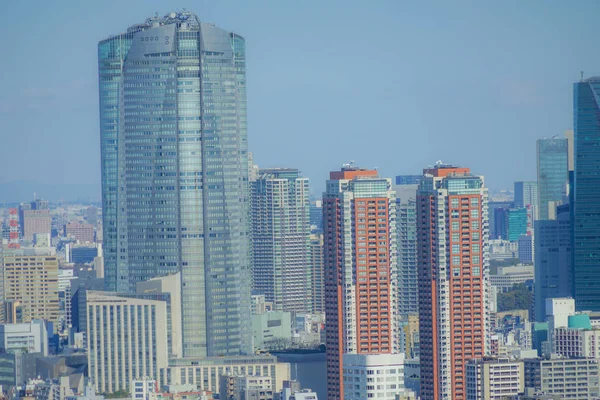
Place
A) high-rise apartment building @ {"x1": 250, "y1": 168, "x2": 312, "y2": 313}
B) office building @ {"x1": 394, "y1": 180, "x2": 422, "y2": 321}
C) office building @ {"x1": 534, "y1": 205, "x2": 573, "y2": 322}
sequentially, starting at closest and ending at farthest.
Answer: office building @ {"x1": 394, "y1": 180, "x2": 422, "y2": 321} → office building @ {"x1": 534, "y1": 205, "x2": 573, "y2": 322} → high-rise apartment building @ {"x1": 250, "y1": 168, "x2": 312, "y2": 313}

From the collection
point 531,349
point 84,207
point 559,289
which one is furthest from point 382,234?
point 84,207

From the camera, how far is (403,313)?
8906cm

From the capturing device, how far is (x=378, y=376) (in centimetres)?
6475

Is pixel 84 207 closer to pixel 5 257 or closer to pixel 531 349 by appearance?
pixel 5 257

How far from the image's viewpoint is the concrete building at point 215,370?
257 ft

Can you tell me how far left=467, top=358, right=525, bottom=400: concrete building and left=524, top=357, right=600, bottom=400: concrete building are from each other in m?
0.61

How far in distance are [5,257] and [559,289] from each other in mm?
25650

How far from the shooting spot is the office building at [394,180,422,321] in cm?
A: 8956

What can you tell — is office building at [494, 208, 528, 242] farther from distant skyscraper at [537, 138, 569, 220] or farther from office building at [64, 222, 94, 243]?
distant skyscraper at [537, 138, 569, 220]

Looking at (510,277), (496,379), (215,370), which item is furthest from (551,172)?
(496,379)

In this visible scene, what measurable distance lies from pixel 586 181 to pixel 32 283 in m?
25.9

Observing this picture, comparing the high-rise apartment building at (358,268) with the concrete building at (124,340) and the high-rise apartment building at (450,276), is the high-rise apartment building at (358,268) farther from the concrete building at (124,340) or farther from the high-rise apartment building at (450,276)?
the concrete building at (124,340)

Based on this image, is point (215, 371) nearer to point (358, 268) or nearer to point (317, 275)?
point (358, 268)

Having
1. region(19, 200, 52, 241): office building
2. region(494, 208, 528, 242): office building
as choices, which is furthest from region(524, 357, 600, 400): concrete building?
region(494, 208, 528, 242): office building
